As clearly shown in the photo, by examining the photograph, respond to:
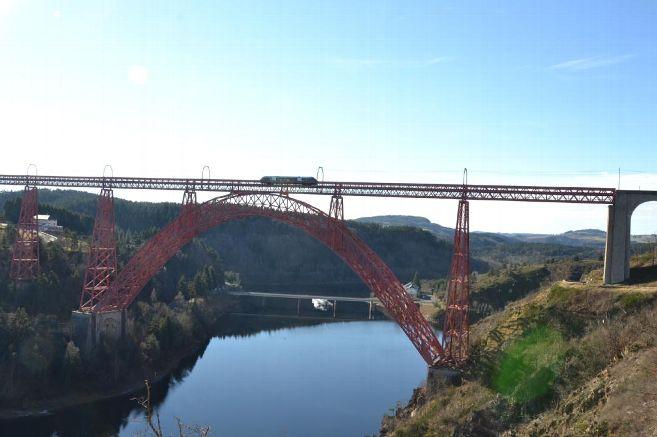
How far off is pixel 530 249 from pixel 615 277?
98.5m

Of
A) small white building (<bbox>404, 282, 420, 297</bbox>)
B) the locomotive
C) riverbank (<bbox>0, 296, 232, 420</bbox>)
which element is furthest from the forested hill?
the locomotive

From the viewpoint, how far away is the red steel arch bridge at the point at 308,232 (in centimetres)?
2116

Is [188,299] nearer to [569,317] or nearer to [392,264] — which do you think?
[569,317]

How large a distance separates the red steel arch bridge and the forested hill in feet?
128

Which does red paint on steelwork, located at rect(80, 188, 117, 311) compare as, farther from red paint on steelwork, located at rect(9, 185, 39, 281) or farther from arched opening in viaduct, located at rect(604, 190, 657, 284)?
arched opening in viaduct, located at rect(604, 190, 657, 284)

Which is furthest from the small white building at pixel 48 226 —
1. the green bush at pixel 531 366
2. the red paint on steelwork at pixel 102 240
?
the green bush at pixel 531 366

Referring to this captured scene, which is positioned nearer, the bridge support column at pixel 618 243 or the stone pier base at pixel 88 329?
the bridge support column at pixel 618 243

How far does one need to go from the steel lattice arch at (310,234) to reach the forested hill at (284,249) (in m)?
39.5

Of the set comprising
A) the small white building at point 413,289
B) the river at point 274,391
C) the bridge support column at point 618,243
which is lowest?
the river at point 274,391

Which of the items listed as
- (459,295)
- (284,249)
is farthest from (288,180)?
(284,249)

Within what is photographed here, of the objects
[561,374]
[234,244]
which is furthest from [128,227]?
[561,374]

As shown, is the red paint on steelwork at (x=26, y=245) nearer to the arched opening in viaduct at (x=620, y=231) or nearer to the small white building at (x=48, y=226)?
the small white building at (x=48, y=226)

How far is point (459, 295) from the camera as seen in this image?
2102cm

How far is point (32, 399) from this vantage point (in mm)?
25609
